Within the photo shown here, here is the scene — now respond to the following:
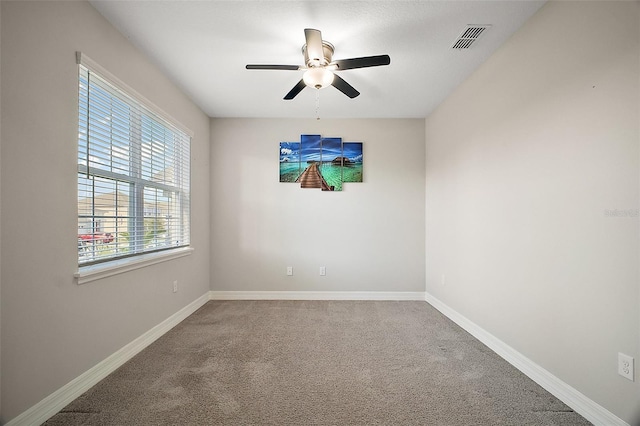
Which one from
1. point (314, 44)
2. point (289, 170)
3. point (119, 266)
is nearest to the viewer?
point (314, 44)

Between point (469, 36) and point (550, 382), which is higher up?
point (469, 36)

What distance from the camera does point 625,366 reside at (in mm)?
1431

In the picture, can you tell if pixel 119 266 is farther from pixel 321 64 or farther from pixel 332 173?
pixel 332 173

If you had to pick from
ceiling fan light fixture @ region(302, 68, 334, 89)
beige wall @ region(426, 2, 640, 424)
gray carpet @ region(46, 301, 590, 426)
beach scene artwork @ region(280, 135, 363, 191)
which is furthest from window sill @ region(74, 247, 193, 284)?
beige wall @ region(426, 2, 640, 424)

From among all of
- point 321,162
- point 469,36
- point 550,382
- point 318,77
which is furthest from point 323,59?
point 550,382

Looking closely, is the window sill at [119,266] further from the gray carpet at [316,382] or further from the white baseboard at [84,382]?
the gray carpet at [316,382]

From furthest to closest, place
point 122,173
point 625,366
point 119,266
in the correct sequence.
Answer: point 122,173 → point 119,266 → point 625,366

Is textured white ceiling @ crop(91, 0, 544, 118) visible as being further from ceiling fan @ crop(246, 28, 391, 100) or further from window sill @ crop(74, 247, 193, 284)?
window sill @ crop(74, 247, 193, 284)

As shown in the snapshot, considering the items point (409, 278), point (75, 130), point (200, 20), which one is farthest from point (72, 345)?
point (409, 278)

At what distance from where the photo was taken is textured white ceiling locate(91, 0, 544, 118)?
1.92 meters

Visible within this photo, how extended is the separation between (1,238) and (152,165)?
144cm

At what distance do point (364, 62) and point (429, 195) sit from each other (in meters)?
2.40

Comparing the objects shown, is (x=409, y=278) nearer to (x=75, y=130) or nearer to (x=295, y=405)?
(x=295, y=405)

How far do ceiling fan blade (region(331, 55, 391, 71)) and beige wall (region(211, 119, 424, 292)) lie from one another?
199 centimetres
